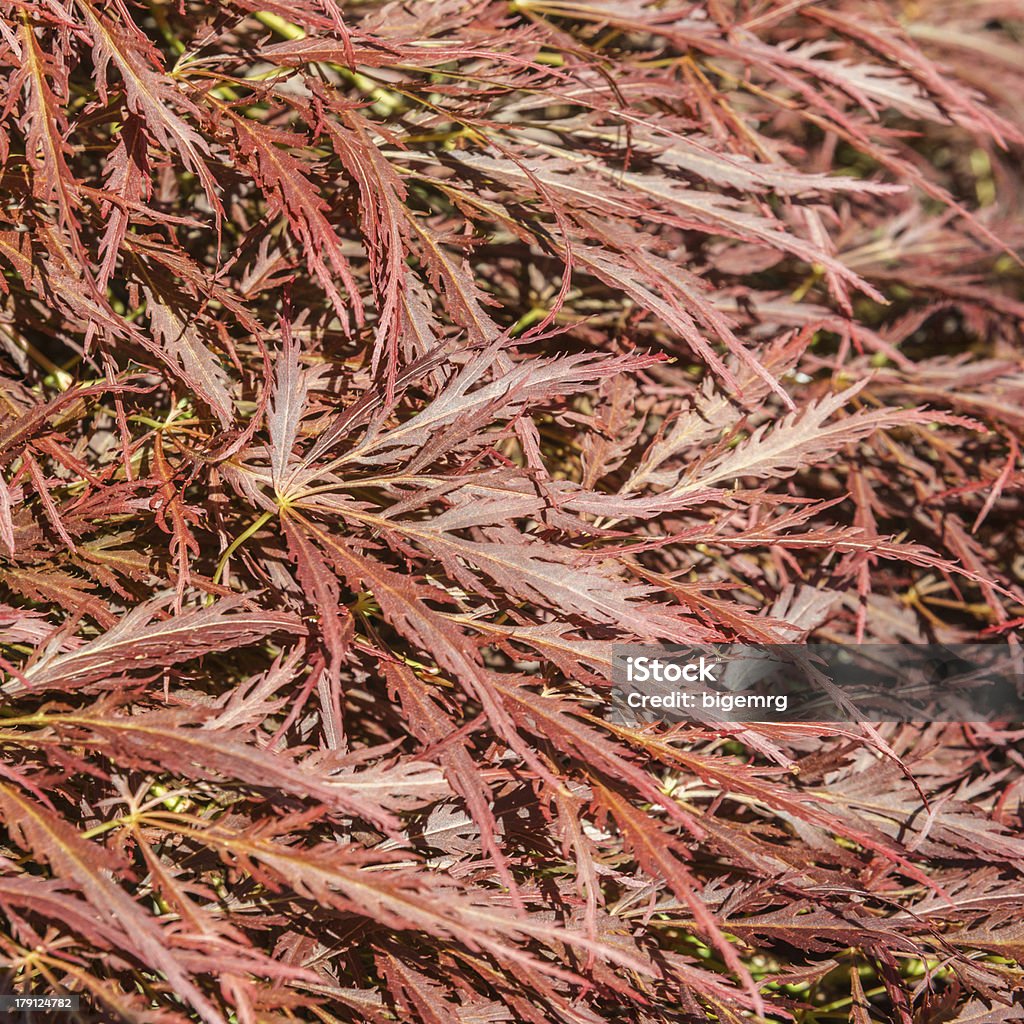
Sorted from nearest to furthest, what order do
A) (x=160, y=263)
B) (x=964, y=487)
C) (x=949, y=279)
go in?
(x=160, y=263), (x=964, y=487), (x=949, y=279)

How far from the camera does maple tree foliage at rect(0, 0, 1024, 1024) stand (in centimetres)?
68

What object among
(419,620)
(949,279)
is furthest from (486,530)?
(949,279)

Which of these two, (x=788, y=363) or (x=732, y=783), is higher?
(x=788, y=363)

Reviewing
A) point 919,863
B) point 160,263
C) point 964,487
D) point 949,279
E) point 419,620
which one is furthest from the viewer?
point 949,279

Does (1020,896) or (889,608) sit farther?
(889,608)

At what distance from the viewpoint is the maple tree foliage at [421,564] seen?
679 mm

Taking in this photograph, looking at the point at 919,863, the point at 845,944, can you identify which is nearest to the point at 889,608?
the point at 919,863

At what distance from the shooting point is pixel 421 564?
2.87ft

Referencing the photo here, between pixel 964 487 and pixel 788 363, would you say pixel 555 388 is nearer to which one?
pixel 788 363

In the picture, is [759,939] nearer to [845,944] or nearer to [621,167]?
[845,944]

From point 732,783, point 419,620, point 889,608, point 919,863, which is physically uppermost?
point 419,620

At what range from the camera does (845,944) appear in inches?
33.2

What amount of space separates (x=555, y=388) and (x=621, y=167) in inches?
15.2

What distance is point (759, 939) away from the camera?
2.75 ft
